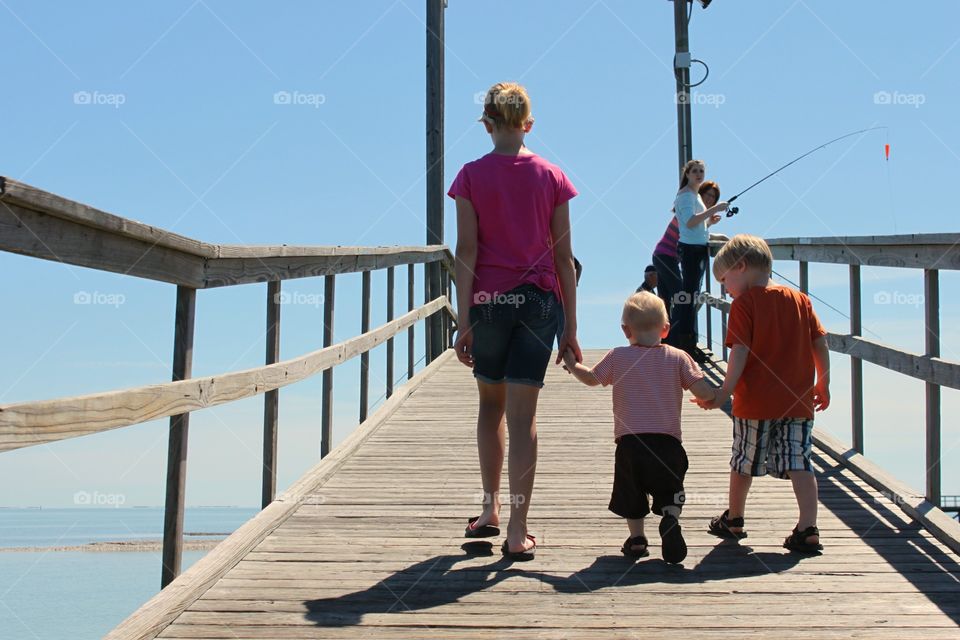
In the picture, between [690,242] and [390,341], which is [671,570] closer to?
[690,242]

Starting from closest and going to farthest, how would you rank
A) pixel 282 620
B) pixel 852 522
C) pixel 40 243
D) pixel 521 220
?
1. pixel 40 243
2. pixel 282 620
3. pixel 521 220
4. pixel 852 522

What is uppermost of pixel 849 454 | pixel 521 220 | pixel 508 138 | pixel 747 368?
pixel 508 138

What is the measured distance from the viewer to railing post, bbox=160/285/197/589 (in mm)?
3354

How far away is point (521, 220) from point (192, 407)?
1.34 metres

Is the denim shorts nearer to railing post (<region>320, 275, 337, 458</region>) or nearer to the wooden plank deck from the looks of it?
the wooden plank deck

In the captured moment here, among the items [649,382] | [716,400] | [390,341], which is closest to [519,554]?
[649,382]

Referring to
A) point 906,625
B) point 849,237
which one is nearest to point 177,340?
point 906,625

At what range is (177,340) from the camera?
344 centimetres

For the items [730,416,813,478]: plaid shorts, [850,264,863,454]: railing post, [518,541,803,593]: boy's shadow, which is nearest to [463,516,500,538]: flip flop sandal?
[518,541,803,593]: boy's shadow

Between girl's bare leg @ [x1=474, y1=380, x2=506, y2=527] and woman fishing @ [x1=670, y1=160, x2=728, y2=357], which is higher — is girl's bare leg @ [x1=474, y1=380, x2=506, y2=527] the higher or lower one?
the lower one

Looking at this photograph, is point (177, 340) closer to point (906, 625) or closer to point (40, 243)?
point (40, 243)

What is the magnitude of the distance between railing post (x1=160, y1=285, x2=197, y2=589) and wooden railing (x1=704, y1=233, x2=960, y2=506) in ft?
9.78

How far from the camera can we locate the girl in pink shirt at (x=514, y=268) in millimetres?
3844

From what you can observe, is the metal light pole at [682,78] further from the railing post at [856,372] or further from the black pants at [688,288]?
the railing post at [856,372]
